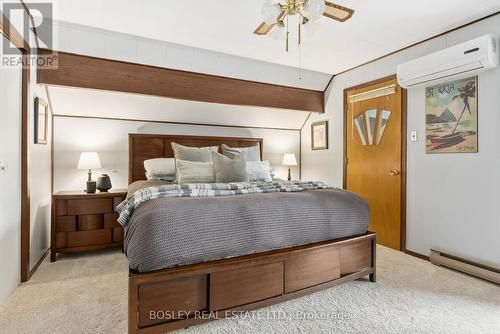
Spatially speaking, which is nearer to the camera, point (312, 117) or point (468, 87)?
point (468, 87)

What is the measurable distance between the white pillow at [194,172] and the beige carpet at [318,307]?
107cm

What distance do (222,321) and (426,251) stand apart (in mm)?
2331

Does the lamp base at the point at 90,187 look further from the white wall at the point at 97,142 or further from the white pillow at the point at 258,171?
the white pillow at the point at 258,171

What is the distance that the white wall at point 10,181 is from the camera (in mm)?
1884

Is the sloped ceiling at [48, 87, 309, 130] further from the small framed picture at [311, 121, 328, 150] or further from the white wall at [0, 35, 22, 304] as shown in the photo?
the white wall at [0, 35, 22, 304]

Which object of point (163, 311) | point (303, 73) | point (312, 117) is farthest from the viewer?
point (312, 117)

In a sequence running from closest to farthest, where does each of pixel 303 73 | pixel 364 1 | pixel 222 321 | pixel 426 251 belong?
pixel 222 321 < pixel 364 1 < pixel 426 251 < pixel 303 73

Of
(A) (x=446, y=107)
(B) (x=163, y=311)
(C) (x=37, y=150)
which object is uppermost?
(A) (x=446, y=107)

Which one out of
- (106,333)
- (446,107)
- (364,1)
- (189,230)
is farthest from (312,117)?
(106,333)

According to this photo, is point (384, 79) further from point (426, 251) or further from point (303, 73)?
point (426, 251)

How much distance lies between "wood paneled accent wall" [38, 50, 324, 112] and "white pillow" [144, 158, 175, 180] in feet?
2.68

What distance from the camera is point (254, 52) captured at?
126 inches

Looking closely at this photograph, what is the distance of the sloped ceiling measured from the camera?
3098 millimetres
